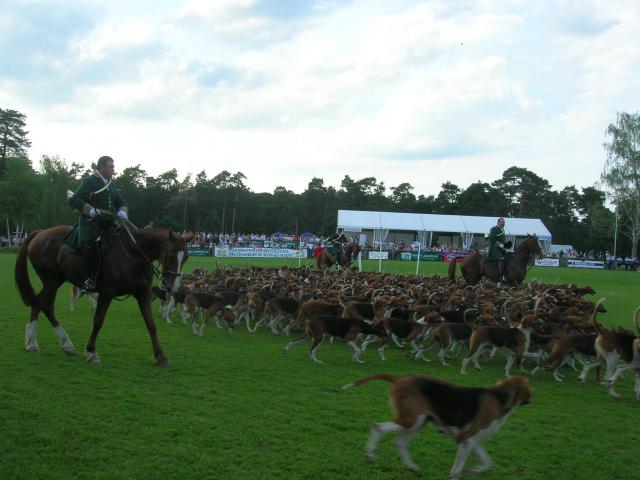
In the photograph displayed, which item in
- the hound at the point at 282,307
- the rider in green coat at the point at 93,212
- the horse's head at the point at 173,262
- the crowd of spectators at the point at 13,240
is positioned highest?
the rider in green coat at the point at 93,212

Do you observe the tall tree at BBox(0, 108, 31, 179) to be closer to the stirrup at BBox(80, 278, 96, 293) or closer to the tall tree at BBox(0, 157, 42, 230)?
the tall tree at BBox(0, 157, 42, 230)

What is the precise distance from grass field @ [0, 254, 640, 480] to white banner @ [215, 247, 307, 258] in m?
38.3

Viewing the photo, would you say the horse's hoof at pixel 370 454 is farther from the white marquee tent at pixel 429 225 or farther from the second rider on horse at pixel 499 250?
the white marquee tent at pixel 429 225

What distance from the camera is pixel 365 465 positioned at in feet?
17.3

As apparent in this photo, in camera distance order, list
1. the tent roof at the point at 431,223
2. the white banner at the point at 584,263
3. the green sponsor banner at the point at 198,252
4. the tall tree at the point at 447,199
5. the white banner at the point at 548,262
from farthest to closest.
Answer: the tall tree at the point at 447,199, the tent roof at the point at 431,223, the white banner at the point at 584,263, the white banner at the point at 548,262, the green sponsor banner at the point at 198,252

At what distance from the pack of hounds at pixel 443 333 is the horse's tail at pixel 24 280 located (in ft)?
12.3

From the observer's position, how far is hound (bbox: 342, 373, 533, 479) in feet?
15.7

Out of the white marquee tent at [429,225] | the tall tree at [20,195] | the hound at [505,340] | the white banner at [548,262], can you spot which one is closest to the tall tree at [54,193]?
the tall tree at [20,195]

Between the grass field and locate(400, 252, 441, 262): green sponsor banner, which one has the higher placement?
locate(400, 252, 441, 262): green sponsor banner

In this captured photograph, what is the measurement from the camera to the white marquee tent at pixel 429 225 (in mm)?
54938

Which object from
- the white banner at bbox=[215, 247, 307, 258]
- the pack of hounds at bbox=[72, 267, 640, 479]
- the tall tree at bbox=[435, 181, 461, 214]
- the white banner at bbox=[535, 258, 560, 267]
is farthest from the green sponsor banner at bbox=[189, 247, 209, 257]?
the tall tree at bbox=[435, 181, 461, 214]

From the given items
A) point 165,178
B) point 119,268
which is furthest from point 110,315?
point 165,178

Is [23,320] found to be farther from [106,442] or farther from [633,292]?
[633,292]

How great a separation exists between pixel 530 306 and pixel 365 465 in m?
10.2
